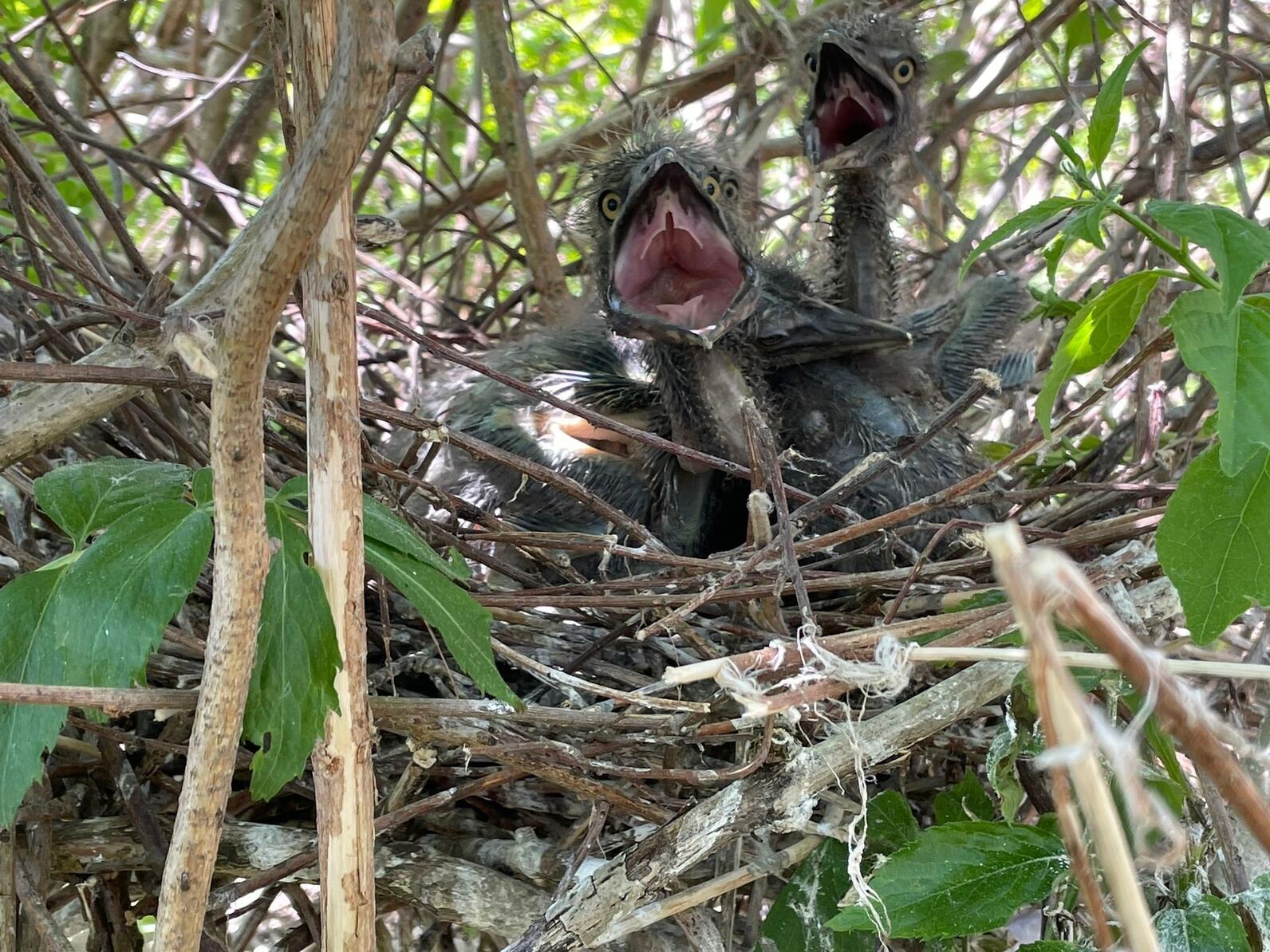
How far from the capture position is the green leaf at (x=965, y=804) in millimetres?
980

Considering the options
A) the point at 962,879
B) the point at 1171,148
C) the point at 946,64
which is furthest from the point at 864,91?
the point at 962,879

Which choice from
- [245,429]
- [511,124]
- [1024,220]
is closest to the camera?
[245,429]

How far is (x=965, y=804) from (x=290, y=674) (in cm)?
60

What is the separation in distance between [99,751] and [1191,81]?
181cm

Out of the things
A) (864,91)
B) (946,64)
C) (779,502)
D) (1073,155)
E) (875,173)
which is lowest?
(779,502)

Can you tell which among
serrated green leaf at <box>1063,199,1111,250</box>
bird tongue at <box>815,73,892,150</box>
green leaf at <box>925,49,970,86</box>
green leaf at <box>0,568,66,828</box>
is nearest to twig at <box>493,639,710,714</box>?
green leaf at <box>0,568,66,828</box>

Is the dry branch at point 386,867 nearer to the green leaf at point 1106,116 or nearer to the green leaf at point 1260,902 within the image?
the green leaf at point 1260,902

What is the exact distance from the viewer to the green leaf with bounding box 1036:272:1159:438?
2.78 feet

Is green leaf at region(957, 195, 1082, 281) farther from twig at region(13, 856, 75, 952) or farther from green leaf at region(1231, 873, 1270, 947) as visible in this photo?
twig at region(13, 856, 75, 952)

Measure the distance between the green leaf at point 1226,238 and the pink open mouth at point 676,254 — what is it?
2.17 feet

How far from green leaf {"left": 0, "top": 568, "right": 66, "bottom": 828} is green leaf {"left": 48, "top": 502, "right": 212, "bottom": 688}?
0.6 inches

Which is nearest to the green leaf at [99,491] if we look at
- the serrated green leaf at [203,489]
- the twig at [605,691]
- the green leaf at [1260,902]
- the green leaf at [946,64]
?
the serrated green leaf at [203,489]

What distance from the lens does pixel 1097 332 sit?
87cm

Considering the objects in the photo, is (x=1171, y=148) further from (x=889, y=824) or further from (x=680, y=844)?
(x=680, y=844)
